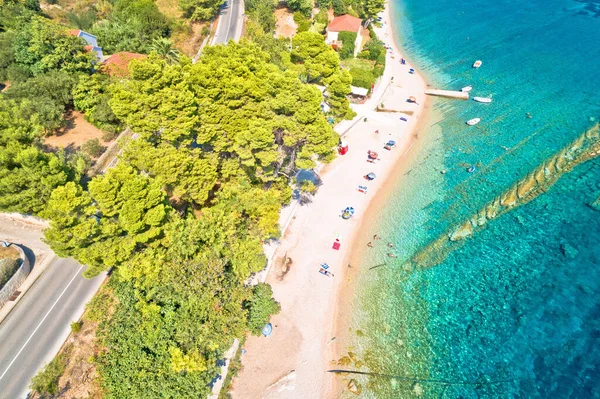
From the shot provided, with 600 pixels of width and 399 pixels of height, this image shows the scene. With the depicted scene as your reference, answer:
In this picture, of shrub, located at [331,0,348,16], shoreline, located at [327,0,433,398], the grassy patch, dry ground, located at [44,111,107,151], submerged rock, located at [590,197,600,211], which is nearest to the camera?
shoreline, located at [327,0,433,398]

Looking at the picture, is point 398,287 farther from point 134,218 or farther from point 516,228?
point 134,218

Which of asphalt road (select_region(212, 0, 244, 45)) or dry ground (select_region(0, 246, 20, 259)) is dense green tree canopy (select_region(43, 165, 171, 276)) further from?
asphalt road (select_region(212, 0, 244, 45))

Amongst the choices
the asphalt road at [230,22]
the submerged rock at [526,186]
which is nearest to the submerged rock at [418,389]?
the submerged rock at [526,186]

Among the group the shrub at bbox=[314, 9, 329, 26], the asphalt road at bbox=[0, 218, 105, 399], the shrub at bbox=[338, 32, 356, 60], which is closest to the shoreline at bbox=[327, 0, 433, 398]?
the shrub at bbox=[338, 32, 356, 60]

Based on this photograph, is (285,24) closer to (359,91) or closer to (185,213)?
(359,91)

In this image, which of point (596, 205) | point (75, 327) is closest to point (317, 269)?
point (75, 327)
